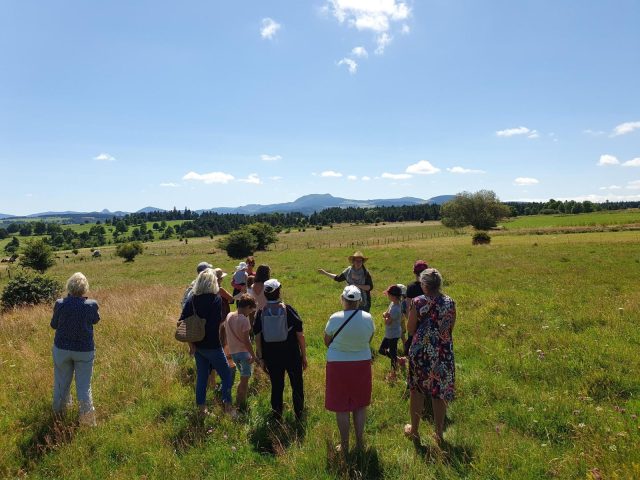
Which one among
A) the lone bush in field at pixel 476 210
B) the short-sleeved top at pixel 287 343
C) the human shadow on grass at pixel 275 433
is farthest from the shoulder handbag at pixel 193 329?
the lone bush in field at pixel 476 210

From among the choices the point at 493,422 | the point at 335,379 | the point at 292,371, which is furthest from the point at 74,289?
the point at 493,422

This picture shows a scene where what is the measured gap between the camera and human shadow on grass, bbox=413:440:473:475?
13.8 ft

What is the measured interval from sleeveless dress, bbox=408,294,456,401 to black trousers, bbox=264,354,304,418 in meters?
1.73

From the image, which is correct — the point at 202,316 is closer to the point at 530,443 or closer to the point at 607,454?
the point at 530,443

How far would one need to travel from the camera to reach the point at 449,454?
4395 mm

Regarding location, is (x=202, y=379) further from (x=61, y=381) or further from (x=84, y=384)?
(x=61, y=381)

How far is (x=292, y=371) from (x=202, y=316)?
5.08 ft

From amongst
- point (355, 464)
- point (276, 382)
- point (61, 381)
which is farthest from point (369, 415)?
point (61, 381)

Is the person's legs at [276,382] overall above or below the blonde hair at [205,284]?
below

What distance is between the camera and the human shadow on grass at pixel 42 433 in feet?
15.6

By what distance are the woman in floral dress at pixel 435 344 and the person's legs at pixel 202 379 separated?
305 centimetres

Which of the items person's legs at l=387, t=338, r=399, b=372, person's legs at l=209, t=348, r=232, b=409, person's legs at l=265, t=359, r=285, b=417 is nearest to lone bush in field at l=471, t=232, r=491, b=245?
person's legs at l=387, t=338, r=399, b=372

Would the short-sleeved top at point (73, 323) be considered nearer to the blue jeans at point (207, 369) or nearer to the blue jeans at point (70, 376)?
the blue jeans at point (70, 376)

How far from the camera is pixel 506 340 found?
852 cm
